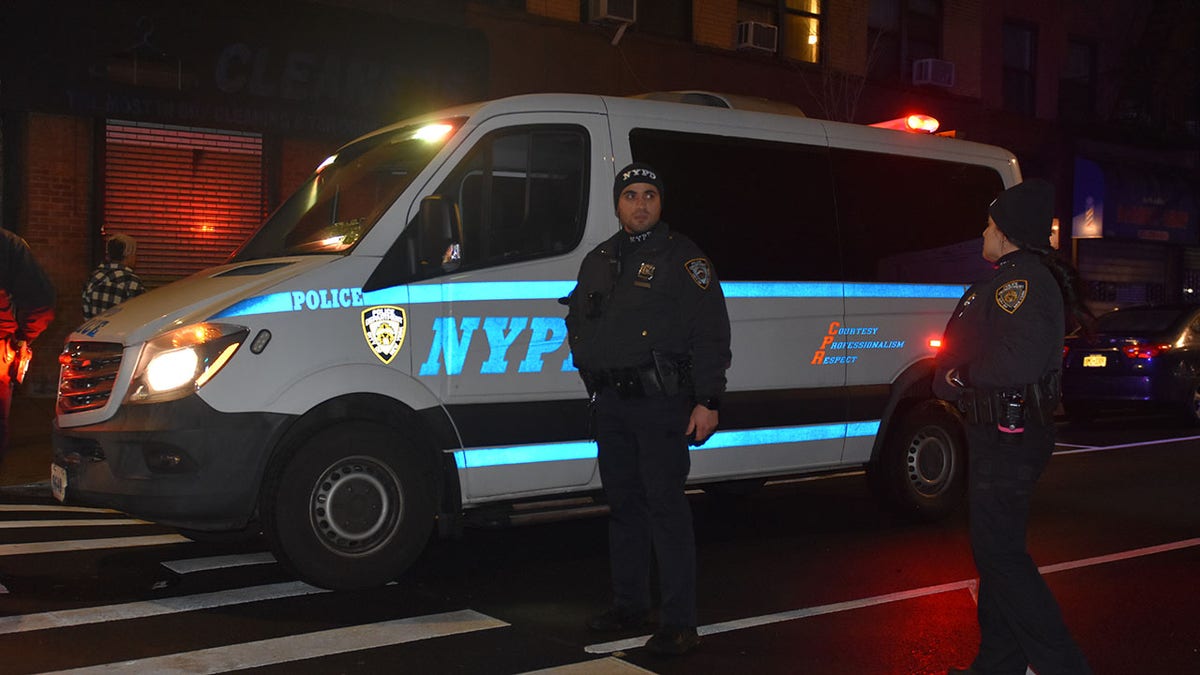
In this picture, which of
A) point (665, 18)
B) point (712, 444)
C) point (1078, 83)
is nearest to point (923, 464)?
point (712, 444)

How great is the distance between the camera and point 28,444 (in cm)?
1152

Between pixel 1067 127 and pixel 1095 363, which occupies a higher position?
pixel 1067 127

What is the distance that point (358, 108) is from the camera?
1590 centimetres

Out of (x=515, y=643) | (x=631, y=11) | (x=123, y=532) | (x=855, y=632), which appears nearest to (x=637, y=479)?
(x=515, y=643)

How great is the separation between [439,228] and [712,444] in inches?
88.7

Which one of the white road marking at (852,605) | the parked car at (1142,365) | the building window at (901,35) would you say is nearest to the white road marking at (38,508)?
the white road marking at (852,605)

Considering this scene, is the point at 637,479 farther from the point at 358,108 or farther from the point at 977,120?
the point at 977,120

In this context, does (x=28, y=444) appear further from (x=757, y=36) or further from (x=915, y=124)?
(x=757, y=36)

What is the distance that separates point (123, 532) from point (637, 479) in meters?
4.14

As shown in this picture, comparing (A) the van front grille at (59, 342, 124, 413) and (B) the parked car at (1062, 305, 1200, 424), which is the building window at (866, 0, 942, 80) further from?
(A) the van front grille at (59, 342, 124, 413)

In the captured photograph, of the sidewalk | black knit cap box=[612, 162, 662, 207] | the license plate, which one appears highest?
black knit cap box=[612, 162, 662, 207]

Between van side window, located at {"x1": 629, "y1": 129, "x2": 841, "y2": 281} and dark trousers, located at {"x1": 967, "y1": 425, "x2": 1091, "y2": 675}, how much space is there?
3117 mm

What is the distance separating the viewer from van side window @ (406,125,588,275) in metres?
6.52

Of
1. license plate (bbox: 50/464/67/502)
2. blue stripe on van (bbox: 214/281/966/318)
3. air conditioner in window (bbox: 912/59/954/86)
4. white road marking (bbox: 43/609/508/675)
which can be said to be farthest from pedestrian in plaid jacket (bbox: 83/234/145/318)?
air conditioner in window (bbox: 912/59/954/86)
